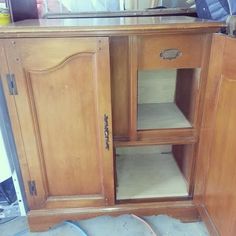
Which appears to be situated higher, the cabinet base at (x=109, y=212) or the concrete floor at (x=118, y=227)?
the cabinet base at (x=109, y=212)

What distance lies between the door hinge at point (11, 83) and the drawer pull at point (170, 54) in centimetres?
57

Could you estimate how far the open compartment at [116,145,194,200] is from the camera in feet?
4.12

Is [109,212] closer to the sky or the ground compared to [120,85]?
closer to the ground

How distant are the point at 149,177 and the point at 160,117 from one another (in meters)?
0.37

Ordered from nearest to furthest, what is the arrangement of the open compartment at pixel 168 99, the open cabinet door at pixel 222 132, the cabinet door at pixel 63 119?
the open cabinet door at pixel 222 132, the cabinet door at pixel 63 119, the open compartment at pixel 168 99

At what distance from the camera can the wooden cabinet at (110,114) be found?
88cm

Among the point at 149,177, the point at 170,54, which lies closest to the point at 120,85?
the point at 170,54

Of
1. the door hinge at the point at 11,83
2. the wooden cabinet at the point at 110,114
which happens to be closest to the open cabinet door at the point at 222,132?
the wooden cabinet at the point at 110,114

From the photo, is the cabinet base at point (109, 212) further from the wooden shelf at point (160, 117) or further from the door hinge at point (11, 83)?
the door hinge at point (11, 83)

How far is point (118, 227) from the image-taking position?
1266 millimetres

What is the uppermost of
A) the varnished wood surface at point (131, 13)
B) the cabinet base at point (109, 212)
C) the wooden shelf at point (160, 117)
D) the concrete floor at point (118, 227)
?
the varnished wood surface at point (131, 13)

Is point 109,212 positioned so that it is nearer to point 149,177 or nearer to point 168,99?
point 149,177

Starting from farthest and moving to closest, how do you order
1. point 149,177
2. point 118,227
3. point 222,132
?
point 149,177 < point 118,227 < point 222,132

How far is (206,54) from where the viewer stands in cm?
95
